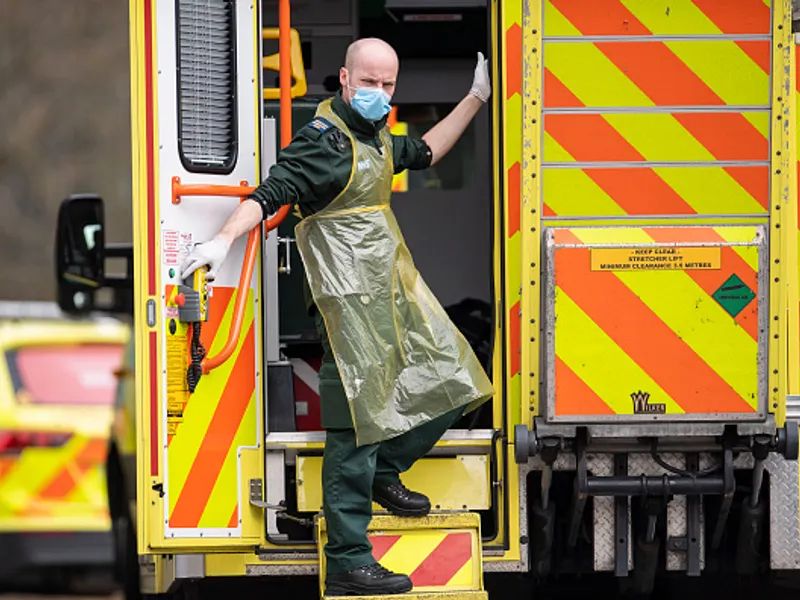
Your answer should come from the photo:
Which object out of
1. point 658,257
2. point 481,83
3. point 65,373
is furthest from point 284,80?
point 65,373

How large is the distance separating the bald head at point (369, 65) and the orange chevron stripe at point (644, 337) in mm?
799

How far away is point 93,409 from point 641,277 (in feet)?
15.2

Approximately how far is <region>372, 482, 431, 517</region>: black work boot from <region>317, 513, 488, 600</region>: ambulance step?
0.07 ft

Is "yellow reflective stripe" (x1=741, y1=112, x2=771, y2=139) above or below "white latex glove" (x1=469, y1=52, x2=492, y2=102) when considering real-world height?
below

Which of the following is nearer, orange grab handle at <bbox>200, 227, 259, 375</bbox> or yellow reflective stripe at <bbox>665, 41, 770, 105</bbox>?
orange grab handle at <bbox>200, 227, 259, 375</bbox>

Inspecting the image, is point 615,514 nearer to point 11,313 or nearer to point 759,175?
point 759,175

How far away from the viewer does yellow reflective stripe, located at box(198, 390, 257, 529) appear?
440 cm

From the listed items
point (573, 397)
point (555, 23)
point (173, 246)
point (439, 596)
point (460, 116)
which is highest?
point (555, 23)

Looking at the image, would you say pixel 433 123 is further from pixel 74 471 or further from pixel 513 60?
pixel 74 471

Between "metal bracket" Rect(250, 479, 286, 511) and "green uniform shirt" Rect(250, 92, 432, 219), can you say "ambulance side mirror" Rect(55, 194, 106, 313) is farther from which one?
"metal bracket" Rect(250, 479, 286, 511)

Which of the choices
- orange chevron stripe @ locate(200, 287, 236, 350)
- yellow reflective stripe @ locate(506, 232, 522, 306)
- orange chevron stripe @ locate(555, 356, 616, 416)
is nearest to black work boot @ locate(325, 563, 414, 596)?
orange chevron stripe @ locate(555, 356, 616, 416)

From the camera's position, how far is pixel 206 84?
4.42 metres

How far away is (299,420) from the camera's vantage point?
518 centimetres

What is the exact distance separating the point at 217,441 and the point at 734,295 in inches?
68.1
